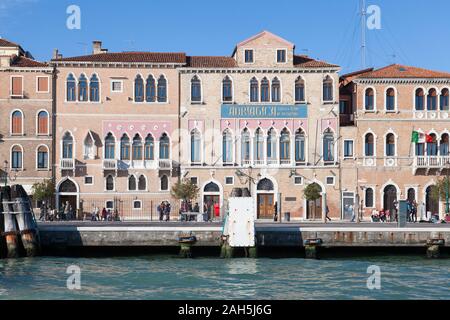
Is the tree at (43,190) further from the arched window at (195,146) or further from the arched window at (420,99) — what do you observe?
the arched window at (420,99)

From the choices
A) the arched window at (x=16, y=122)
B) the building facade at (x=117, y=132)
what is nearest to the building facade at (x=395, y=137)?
the building facade at (x=117, y=132)

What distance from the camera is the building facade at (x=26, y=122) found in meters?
40.6

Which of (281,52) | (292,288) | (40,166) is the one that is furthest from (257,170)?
(292,288)

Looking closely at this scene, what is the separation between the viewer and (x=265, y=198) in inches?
1634

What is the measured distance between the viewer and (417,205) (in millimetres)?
40906

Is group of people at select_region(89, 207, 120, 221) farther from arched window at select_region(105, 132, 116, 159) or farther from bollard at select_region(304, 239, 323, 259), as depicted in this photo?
bollard at select_region(304, 239, 323, 259)

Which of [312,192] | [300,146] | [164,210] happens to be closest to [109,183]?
[164,210]

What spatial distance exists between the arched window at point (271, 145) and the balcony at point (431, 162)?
840 cm

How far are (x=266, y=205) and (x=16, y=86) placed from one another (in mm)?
16501

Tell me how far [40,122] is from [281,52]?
594 inches

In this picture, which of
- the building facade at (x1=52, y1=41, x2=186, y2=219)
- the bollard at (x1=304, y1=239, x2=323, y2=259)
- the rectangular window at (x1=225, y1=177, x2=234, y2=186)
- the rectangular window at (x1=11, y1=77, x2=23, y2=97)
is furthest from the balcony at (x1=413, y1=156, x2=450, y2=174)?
the rectangular window at (x1=11, y1=77, x2=23, y2=97)

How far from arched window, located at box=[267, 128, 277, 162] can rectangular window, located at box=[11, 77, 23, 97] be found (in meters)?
15.0

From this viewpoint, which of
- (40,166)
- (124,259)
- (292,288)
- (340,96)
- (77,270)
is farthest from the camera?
(340,96)
